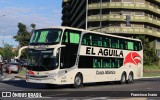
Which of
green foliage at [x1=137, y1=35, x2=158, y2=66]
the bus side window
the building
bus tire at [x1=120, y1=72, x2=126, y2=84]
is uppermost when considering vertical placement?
the building

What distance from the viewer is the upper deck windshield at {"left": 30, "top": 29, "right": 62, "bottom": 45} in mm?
23422

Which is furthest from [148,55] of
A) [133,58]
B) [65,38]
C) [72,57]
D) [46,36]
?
[46,36]

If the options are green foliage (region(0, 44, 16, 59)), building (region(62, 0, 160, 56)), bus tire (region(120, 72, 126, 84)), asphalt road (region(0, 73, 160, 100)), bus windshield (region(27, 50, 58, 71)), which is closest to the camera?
asphalt road (region(0, 73, 160, 100))

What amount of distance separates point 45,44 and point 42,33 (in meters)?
0.95

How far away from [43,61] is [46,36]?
1578 mm

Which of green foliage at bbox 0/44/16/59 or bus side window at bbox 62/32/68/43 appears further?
green foliage at bbox 0/44/16/59

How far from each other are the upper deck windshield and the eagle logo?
9194 millimetres

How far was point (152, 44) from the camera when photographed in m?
93.2

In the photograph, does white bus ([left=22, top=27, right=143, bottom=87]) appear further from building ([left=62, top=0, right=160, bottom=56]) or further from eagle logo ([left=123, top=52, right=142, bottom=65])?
building ([left=62, top=0, right=160, bottom=56])

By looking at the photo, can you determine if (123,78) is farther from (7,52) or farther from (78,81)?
(7,52)

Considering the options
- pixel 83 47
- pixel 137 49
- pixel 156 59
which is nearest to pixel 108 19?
pixel 156 59

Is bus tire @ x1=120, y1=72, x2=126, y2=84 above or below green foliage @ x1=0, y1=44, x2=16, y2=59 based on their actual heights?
below

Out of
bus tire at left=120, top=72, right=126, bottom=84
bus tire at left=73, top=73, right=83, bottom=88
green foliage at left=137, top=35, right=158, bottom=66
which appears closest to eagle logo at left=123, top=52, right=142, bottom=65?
bus tire at left=120, top=72, right=126, bottom=84

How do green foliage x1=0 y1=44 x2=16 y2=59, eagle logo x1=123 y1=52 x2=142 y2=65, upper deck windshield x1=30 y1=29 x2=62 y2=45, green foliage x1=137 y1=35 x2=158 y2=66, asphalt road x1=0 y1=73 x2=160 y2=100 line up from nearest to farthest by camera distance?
asphalt road x1=0 y1=73 x2=160 y2=100
upper deck windshield x1=30 y1=29 x2=62 y2=45
eagle logo x1=123 y1=52 x2=142 y2=65
green foliage x1=137 y1=35 x2=158 y2=66
green foliage x1=0 y1=44 x2=16 y2=59
